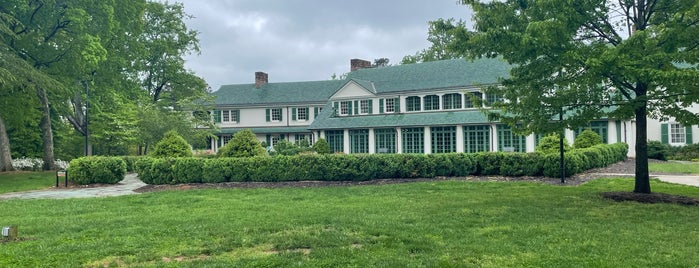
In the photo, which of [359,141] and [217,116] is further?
[217,116]

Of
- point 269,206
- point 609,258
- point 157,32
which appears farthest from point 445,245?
point 157,32

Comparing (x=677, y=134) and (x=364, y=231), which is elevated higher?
(x=677, y=134)

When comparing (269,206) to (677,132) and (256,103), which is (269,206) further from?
(256,103)

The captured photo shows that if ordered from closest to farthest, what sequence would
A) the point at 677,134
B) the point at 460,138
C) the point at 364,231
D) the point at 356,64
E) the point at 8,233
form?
the point at 8,233, the point at 364,231, the point at 677,134, the point at 460,138, the point at 356,64

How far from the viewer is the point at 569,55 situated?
8969mm

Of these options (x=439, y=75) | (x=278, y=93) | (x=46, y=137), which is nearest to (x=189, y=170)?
(x=46, y=137)

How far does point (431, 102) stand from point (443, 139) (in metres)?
3.47

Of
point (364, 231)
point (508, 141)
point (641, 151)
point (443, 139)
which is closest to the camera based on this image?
point (364, 231)

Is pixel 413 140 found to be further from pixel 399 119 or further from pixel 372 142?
pixel 372 142

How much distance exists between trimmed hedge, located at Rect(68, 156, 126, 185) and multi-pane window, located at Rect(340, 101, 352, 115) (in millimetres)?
19989

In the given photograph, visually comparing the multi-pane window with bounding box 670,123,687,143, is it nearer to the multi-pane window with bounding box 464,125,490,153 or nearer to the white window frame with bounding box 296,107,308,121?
the multi-pane window with bounding box 464,125,490,153

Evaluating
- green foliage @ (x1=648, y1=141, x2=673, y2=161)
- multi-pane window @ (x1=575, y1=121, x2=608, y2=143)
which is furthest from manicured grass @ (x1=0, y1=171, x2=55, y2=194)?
green foliage @ (x1=648, y1=141, x2=673, y2=161)

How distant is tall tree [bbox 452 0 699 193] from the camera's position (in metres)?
8.84

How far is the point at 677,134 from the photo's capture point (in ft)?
96.3
